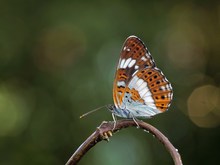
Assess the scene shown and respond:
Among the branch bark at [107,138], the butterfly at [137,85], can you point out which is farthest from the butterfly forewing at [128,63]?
the branch bark at [107,138]

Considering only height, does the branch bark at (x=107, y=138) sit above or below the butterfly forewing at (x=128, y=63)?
below

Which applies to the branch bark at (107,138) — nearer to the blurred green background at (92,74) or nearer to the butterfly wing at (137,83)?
the butterfly wing at (137,83)

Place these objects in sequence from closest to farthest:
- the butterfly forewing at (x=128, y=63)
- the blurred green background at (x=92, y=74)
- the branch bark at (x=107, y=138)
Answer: the branch bark at (x=107, y=138)
the butterfly forewing at (x=128, y=63)
the blurred green background at (x=92, y=74)

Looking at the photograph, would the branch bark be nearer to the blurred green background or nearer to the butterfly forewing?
the butterfly forewing

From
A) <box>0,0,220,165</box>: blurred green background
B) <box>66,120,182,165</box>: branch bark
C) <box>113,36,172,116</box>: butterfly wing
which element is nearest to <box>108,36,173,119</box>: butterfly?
<box>113,36,172,116</box>: butterfly wing

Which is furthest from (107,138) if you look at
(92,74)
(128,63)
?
(92,74)

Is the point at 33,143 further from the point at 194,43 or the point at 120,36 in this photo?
the point at 194,43

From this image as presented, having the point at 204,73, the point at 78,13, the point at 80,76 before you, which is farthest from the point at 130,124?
the point at 204,73
